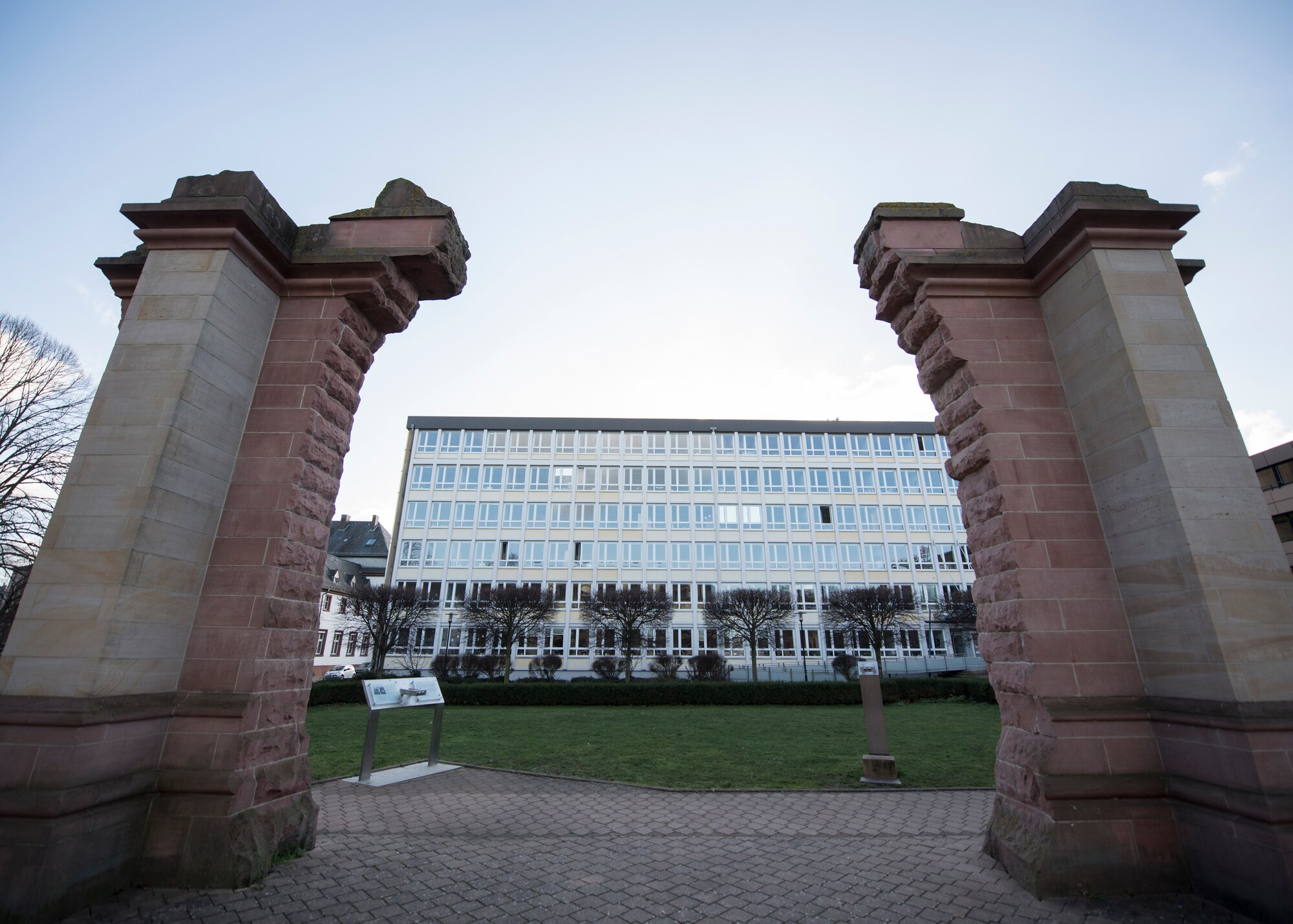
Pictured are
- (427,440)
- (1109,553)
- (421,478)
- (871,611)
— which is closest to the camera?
(1109,553)

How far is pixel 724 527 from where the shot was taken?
145 ft

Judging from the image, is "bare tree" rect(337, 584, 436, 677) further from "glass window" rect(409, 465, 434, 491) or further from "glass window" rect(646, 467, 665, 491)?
"glass window" rect(646, 467, 665, 491)

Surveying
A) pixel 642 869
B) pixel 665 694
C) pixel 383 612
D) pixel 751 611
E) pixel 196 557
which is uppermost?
pixel 751 611

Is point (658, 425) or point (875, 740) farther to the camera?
point (658, 425)

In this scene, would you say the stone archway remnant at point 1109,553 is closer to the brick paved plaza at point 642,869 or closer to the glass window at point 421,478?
the brick paved plaza at point 642,869

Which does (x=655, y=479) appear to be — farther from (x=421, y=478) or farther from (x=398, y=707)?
(x=398, y=707)

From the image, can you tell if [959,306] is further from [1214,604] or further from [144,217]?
[144,217]

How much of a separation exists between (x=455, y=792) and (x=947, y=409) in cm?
776

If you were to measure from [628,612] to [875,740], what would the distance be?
83.5ft

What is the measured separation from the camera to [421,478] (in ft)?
148

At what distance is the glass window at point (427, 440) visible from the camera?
150 ft

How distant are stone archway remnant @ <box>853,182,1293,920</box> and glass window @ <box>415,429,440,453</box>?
145ft

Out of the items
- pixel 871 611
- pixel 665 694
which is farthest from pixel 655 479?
pixel 665 694

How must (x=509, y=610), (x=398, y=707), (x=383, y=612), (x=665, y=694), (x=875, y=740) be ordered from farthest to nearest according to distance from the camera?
(x=509, y=610), (x=383, y=612), (x=665, y=694), (x=875, y=740), (x=398, y=707)
